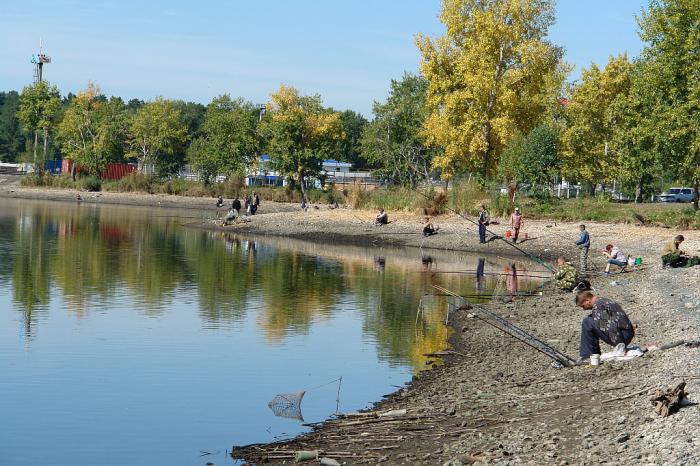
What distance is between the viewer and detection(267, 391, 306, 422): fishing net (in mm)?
16922

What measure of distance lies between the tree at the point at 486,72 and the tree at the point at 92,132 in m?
52.1

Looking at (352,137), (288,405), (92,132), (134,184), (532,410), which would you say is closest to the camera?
(532,410)

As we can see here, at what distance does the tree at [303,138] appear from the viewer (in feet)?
274

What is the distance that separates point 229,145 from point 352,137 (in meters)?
50.4

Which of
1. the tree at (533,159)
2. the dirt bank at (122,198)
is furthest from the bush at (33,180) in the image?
the tree at (533,159)

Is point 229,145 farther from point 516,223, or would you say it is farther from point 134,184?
point 516,223

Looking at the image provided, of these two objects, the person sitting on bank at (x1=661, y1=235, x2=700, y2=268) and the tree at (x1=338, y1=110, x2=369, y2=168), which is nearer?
the person sitting on bank at (x1=661, y1=235, x2=700, y2=268)

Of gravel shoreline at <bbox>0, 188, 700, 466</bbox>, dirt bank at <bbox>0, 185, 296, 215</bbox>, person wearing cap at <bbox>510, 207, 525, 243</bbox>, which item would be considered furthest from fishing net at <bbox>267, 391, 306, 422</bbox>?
dirt bank at <bbox>0, 185, 296, 215</bbox>

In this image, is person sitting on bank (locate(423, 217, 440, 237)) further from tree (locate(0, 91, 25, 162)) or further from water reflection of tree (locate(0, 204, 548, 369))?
tree (locate(0, 91, 25, 162))

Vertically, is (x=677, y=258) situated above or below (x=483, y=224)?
below

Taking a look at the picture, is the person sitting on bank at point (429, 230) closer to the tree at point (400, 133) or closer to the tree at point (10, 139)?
the tree at point (400, 133)

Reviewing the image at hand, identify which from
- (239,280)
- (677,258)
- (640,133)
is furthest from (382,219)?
(677,258)

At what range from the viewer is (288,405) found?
56.4 ft

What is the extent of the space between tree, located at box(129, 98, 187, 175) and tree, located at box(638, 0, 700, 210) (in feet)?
214
